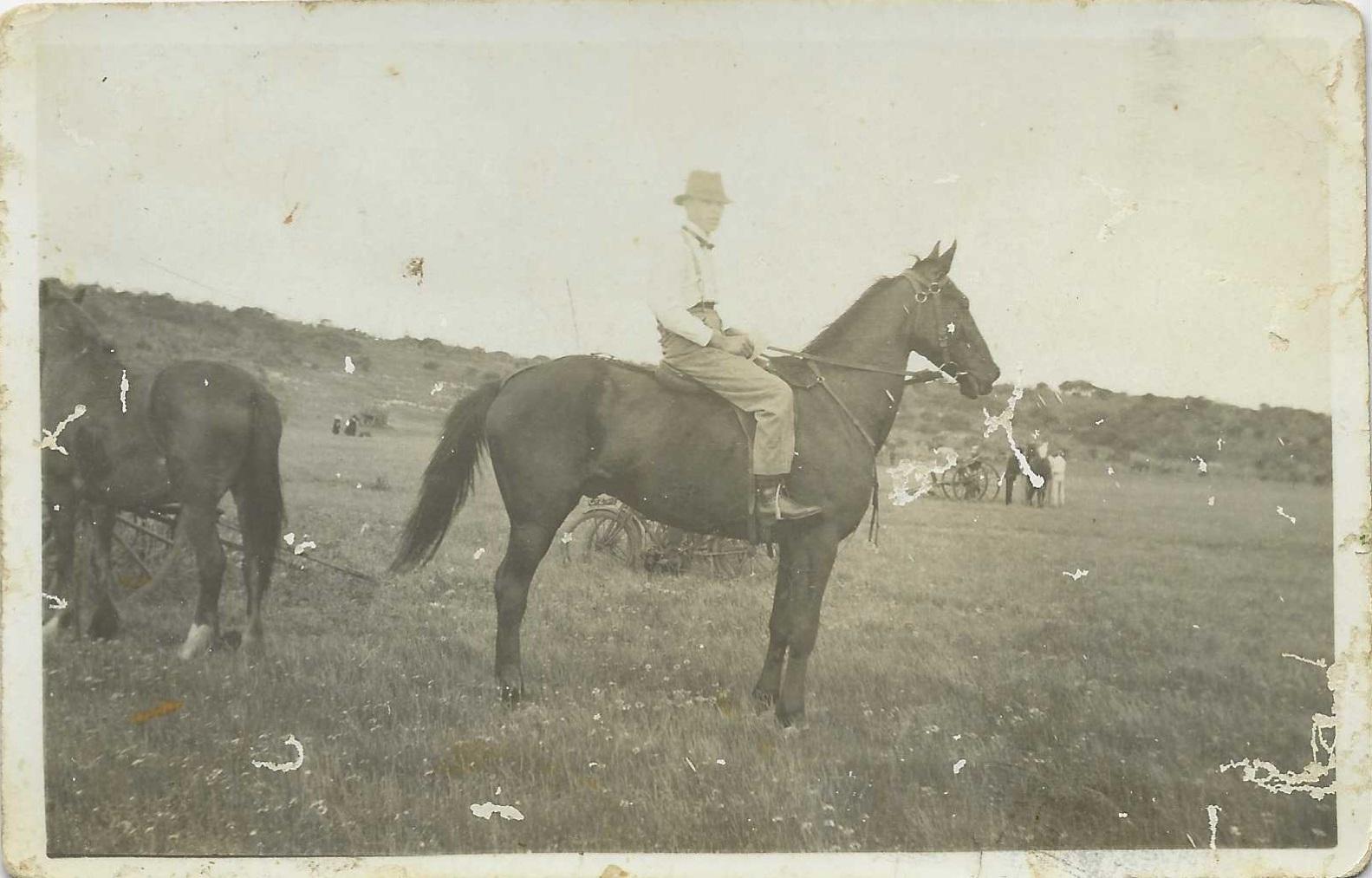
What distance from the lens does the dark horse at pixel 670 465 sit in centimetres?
401

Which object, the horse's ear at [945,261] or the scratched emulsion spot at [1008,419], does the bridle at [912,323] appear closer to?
the horse's ear at [945,261]

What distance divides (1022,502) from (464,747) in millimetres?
2626

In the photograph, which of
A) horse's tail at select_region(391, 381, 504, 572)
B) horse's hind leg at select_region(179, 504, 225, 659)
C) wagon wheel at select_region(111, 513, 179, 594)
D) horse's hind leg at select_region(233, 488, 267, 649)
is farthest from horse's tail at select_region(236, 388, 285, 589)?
horse's tail at select_region(391, 381, 504, 572)

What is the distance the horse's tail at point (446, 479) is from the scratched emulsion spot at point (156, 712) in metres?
1.09

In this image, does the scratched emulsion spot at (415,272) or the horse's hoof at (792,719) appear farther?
the scratched emulsion spot at (415,272)

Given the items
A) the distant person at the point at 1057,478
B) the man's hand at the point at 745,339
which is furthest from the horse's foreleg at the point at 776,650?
the distant person at the point at 1057,478

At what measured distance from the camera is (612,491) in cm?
408

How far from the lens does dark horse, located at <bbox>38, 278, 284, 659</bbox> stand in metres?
4.15

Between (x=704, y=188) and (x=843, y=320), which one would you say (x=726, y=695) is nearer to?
(x=843, y=320)

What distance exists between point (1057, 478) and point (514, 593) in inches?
96.2

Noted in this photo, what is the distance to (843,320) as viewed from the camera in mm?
4176

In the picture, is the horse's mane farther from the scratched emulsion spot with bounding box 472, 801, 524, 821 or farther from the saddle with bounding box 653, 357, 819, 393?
the scratched emulsion spot with bounding box 472, 801, 524, 821

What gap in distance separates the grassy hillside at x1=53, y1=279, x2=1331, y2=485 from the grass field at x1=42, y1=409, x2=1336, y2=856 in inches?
5.6

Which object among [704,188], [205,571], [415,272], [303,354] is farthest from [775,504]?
[205,571]
